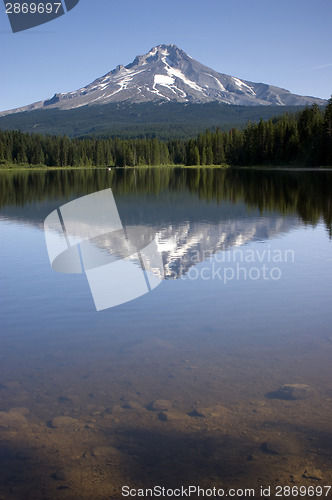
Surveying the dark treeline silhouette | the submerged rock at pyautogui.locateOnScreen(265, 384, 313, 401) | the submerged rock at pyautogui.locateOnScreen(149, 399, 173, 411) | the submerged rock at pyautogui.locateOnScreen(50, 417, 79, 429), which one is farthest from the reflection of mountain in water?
the dark treeline silhouette

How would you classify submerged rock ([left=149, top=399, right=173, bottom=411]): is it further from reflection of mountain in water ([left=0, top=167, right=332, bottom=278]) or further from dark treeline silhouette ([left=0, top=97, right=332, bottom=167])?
dark treeline silhouette ([left=0, top=97, right=332, bottom=167])

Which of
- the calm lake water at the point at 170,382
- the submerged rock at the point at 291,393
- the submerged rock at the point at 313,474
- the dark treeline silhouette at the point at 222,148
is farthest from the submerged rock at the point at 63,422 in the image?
the dark treeline silhouette at the point at 222,148

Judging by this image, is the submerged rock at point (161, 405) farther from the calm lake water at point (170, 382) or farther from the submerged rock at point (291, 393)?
the submerged rock at point (291, 393)

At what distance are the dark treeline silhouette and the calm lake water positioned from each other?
8476 cm

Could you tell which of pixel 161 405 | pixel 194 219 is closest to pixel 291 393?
pixel 161 405

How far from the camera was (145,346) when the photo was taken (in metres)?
8.20

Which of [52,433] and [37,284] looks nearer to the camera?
[52,433]

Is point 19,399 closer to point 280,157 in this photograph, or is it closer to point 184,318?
point 184,318

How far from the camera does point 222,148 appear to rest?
156m

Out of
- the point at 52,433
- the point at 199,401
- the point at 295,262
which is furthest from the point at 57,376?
the point at 295,262

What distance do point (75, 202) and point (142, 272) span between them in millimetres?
26432

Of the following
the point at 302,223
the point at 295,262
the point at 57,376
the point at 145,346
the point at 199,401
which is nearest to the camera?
the point at 199,401

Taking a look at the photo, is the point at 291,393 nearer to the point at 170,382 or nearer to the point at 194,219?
the point at 170,382

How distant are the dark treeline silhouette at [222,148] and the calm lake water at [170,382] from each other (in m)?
84.8
